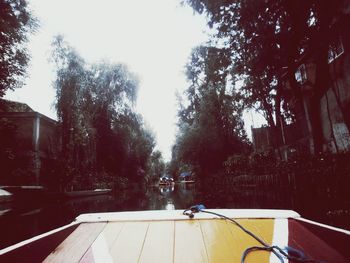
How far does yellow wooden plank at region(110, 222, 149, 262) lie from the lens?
2.17 m

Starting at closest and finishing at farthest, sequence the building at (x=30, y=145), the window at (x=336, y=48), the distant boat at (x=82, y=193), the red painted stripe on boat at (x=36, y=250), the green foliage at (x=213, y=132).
→ the red painted stripe on boat at (x=36, y=250) < the window at (x=336, y=48) < the distant boat at (x=82, y=193) < the building at (x=30, y=145) < the green foliage at (x=213, y=132)

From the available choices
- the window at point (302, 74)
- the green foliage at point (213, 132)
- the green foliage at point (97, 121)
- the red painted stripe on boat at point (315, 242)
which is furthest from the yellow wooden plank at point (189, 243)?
the green foliage at point (213, 132)

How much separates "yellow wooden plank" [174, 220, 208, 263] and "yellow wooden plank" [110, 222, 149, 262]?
316 millimetres

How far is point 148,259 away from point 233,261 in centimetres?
63

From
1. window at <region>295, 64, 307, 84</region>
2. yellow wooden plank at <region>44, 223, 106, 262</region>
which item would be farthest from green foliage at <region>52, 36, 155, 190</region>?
yellow wooden plank at <region>44, 223, 106, 262</region>

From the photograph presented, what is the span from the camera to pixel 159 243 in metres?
2.44

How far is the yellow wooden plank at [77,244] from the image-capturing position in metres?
2.17

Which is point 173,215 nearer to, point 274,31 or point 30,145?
point 274,31

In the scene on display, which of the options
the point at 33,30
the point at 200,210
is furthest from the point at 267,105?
the point at 200,210

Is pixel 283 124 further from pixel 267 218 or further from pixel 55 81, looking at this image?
pixel 267 218

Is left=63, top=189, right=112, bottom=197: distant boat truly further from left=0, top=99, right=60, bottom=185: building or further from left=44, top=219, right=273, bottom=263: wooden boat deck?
left=44, top=219, right=273, bottom=263: wooden boat deck

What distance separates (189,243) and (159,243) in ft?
0.85

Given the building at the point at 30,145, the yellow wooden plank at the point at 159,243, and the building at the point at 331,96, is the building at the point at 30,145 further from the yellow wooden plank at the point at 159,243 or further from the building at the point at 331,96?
the yellow wooden plank at the point at 159,243

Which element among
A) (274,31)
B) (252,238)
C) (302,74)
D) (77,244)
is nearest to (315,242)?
(252,238)
